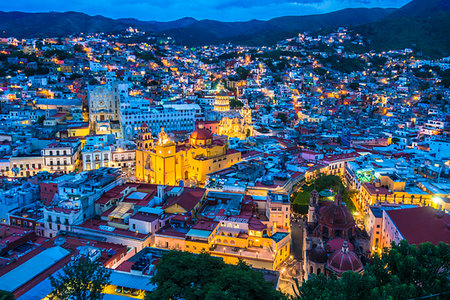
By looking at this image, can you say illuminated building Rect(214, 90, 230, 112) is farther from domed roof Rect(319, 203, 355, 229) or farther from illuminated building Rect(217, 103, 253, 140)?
domed roof Rect(319, 203, 355, 229)

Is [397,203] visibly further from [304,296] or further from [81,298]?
[81,298]

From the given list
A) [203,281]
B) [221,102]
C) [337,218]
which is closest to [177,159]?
[337,218]

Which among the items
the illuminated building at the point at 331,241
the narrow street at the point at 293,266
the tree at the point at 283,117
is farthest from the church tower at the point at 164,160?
the tree at the point at 283,117

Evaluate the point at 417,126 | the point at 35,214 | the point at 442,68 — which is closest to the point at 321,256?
the point at 35,214

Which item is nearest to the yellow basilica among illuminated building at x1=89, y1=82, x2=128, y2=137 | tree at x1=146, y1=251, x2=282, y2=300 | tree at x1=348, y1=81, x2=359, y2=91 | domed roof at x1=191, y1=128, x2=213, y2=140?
domed roof at x1=191, y1=128, x2=213, y2=140

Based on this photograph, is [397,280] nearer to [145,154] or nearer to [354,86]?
[145,154]
